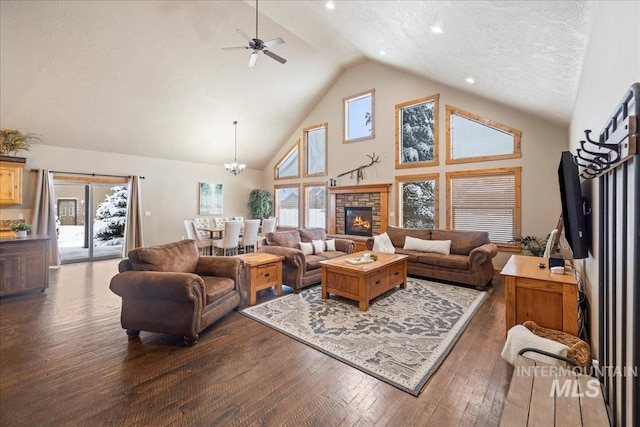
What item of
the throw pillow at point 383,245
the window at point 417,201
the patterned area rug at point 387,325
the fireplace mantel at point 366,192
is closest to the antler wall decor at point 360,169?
the fireplace mantel at point 366,192

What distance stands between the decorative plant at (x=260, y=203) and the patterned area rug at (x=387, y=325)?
219 inches

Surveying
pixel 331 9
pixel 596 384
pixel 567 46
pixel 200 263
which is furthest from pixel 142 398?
pixel 331 9

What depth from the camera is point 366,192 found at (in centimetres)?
729

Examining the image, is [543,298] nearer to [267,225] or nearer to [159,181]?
[267,225]

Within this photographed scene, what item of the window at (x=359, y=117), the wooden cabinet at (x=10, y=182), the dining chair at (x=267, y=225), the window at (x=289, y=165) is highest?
the window at (x=359, y=117)

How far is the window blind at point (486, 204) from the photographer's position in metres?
5.46

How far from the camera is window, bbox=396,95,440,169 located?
631cm

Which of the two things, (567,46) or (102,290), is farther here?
(102,290)

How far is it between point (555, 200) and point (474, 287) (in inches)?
89.1

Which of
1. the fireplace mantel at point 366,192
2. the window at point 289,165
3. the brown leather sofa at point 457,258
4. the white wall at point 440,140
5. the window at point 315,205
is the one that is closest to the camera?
the brown leather sofa at point 457,258

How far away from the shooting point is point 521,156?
17.3 feet

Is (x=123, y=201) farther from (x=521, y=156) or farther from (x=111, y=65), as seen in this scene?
(x=521, y=156)

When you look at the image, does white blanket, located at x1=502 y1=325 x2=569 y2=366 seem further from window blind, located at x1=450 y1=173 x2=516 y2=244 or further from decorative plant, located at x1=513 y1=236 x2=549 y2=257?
window blind, located at x1=450 y1=173 x2=516 y2=244

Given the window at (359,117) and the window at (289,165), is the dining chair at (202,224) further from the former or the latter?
the window at (359,117)
